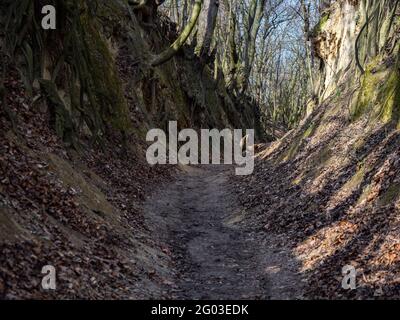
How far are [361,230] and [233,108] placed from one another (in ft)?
109

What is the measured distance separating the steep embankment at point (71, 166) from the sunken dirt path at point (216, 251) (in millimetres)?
489

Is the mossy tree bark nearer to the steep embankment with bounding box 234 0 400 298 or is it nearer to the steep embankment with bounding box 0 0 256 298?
the steep embankment with bounding box 0 0 256 298

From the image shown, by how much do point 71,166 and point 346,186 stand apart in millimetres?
6650

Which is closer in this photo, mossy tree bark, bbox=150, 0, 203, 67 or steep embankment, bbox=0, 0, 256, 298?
steep embankment, bbox=0, 0, 256, 298

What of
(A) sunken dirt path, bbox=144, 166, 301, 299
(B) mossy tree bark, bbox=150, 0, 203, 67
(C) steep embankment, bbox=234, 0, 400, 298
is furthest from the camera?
(B) mossy tree bark, bbox=150, 0, 203, 67

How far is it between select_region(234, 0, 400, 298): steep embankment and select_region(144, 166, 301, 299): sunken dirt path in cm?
45

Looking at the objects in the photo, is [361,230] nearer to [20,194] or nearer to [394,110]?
[394,110]

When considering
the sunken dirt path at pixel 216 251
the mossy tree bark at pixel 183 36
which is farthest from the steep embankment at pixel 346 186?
the mossy tree bark at pixel 183 36

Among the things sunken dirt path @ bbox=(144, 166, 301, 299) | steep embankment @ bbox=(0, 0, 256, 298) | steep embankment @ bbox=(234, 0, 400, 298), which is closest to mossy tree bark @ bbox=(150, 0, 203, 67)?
steep embankment @ bbox=(0, 0, 256, 298)

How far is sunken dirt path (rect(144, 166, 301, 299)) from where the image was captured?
815cm

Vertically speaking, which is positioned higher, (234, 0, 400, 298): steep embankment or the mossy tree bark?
the mossy tree bark

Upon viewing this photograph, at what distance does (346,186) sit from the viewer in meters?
11.5

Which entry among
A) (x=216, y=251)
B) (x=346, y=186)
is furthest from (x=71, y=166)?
(x=346, y=186)

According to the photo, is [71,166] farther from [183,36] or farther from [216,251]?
A: [183,36]
